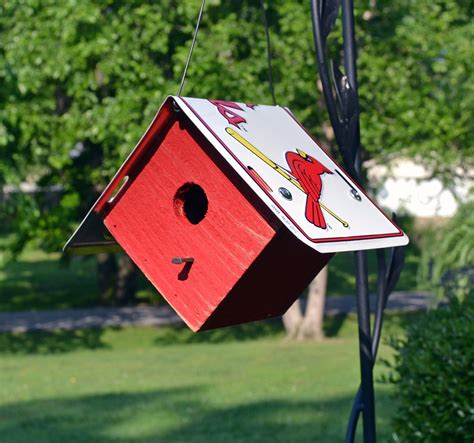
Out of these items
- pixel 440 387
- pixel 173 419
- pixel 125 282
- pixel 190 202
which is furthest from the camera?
pixel 125 282

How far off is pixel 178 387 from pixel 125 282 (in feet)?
33.6

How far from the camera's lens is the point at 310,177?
138 inches

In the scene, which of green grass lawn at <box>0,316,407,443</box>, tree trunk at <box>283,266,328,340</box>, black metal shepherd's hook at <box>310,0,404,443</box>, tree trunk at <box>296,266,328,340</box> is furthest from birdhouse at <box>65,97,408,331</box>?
tree trunk at <box>296,266,328,340</box>

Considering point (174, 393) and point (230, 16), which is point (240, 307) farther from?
point (230, 16)

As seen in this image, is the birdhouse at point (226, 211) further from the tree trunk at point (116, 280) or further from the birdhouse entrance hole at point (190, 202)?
the tree trunk at point (116, 280)

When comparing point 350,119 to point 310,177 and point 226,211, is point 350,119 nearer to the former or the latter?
point 310,177

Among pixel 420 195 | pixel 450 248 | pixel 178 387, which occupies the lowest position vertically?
pixel 178 387

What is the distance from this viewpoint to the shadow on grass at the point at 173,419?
29.6ft

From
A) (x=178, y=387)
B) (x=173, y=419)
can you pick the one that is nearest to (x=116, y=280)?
(x=178, y=387)

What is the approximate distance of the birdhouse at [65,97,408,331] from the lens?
11.0 ft

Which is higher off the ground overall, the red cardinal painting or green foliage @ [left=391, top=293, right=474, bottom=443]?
the red cardinal painting

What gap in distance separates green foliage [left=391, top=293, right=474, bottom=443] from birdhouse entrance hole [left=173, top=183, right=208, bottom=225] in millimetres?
2185

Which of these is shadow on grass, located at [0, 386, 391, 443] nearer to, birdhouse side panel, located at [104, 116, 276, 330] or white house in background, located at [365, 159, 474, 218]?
white house in background, located at [365, 159, 474, 218]

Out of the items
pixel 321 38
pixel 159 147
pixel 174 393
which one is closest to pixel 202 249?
pixel 159 147
